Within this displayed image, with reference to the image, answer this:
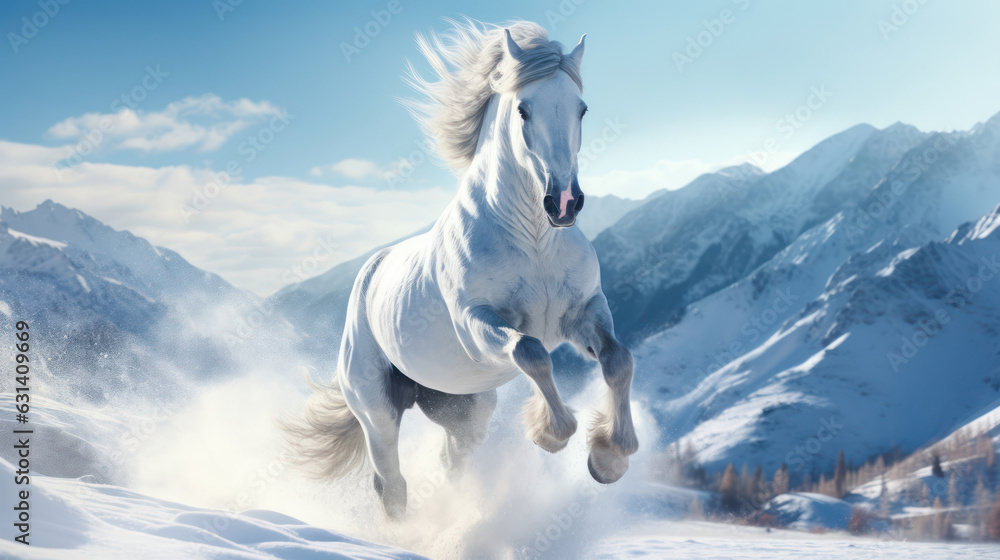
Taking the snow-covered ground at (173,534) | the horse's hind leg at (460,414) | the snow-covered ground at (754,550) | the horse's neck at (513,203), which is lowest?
the snow-covered ground at (754,550)

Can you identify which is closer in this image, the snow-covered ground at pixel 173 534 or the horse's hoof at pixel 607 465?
the horse's hoof at pixel 607 465

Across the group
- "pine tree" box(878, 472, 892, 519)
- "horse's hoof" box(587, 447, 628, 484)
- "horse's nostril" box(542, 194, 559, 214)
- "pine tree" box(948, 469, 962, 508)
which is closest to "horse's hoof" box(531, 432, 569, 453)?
"horse's hoof" box(587, 447, 628, 484)

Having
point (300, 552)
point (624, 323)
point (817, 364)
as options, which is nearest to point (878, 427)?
point (817, 364)

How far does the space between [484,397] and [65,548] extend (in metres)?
2.36

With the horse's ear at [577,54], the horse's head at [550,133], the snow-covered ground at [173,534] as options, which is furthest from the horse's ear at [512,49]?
the snow-covered ground at [173,534]

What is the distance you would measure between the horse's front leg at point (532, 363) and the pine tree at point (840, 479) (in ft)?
67.6

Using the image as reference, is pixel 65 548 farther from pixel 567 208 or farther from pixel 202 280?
pixel 202 280

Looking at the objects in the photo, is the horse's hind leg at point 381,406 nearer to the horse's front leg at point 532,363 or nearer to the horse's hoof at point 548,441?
the horse's front leg at point 532,363

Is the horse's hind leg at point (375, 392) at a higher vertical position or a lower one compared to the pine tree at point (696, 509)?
higher

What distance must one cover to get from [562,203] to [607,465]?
3.84 feet

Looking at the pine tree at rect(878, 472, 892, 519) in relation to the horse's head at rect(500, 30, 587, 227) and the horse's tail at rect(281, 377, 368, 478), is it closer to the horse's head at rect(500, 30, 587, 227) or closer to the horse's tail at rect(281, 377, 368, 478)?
the horse's tail at rect(281, 377, 368, 478)

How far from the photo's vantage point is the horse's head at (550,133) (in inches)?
93.5

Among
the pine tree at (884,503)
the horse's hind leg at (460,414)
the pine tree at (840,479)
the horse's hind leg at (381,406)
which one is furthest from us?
the pine tree at (840,479)

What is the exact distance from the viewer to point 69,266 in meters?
21.8
